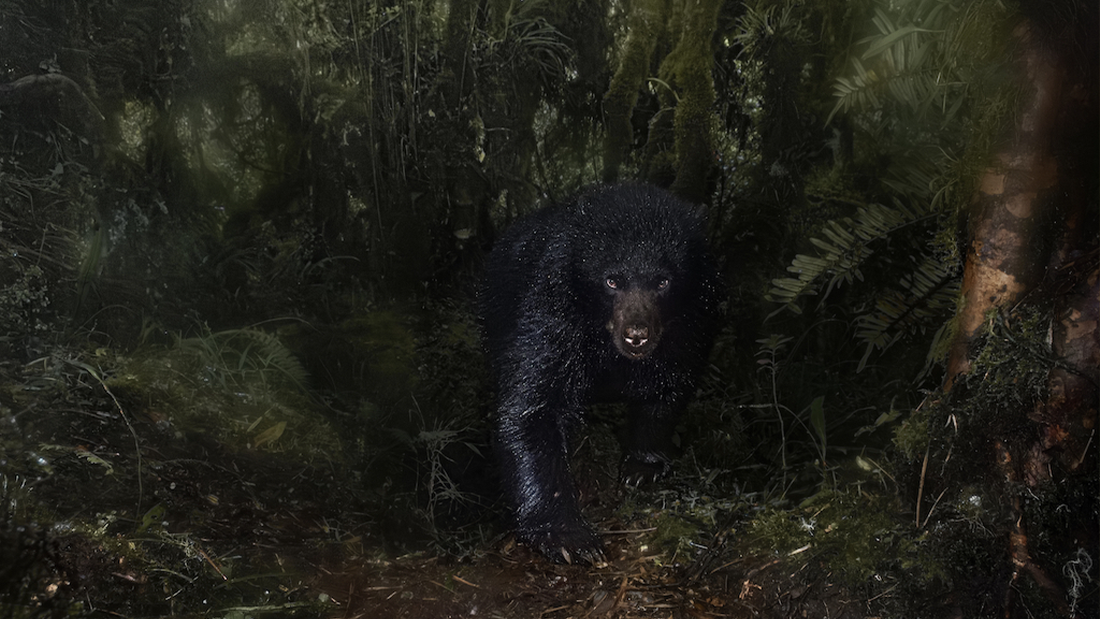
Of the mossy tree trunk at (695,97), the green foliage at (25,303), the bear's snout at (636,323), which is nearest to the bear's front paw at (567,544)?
the bear's snout at (636,323)

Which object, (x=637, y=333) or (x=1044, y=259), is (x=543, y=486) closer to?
(x=637, y=333)

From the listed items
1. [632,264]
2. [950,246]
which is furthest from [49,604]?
[950,246]

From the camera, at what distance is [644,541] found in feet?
10.1

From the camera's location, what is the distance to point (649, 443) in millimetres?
3777

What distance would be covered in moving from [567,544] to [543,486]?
0.31m

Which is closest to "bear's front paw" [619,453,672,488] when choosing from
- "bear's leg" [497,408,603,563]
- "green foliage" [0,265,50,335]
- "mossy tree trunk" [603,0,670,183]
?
"bear's leg" [497,408,603,563]

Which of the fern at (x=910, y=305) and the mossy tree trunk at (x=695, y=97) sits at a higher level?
the mossy tree trunk at (x=695, y=97)

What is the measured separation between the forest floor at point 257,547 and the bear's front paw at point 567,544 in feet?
0.19

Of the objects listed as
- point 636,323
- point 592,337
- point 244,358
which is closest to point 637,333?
point 636,323

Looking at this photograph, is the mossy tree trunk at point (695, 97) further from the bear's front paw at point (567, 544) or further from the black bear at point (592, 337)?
the bear's front paw at point (567, 544)

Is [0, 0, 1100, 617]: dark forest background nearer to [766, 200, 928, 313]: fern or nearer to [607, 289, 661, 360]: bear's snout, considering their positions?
[766, 200, 928, 313]: fern

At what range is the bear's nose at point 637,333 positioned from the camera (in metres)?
3.18

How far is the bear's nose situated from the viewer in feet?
10.4

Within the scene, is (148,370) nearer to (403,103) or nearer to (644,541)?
(403,103)
